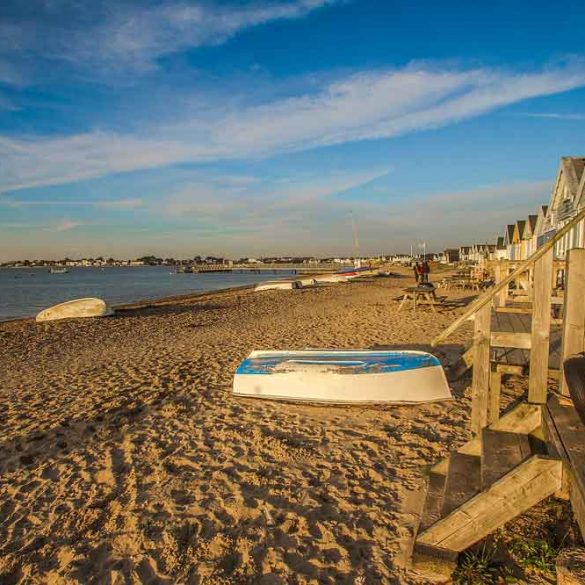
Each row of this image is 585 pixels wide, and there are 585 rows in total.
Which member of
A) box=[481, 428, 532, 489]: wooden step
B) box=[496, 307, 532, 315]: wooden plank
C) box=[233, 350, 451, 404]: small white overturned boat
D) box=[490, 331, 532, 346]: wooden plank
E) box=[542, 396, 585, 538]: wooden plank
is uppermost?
box=[490, 331, 532, 346]: wooden plank

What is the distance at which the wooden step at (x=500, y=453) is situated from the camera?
291cm

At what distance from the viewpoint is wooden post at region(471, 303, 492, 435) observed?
3736 mm

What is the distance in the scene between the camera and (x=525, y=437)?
11.2 feet

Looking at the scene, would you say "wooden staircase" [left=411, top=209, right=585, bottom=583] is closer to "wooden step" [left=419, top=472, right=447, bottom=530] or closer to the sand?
"wooden step" [left=419, top=472, right=447, bottom=530]

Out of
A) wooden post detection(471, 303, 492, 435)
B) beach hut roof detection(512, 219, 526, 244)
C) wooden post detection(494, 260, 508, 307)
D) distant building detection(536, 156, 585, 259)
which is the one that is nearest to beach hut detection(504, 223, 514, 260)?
beach hut roof detection(512, 219, 526, 244)

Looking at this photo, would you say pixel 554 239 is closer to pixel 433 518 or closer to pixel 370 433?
pixel 433 518

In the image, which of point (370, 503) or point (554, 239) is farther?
point (370, 503)

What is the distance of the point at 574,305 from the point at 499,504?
66.6 inches

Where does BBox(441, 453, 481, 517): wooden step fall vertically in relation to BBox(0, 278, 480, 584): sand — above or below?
above

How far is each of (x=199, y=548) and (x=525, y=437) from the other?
2927mm

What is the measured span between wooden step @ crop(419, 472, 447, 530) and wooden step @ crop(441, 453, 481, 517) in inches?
3.3

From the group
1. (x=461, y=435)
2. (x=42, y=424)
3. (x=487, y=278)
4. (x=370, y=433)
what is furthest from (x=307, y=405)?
(x=487, y=278)

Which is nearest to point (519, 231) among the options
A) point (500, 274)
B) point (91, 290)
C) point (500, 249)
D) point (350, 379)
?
point (500, 249)

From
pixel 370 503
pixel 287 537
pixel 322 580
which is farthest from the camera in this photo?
pixel 370 503
